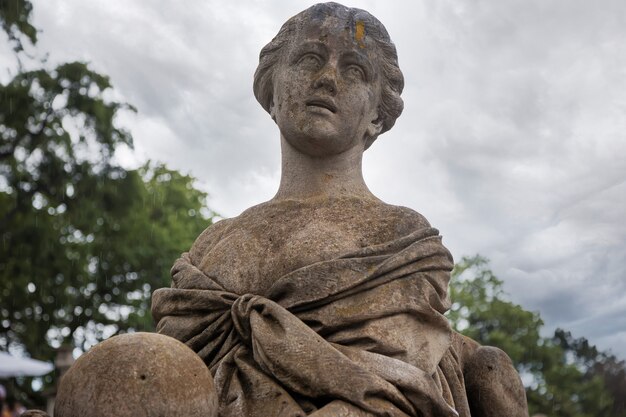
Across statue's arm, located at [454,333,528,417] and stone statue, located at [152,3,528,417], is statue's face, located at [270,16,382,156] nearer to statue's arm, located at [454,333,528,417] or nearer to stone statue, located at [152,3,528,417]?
stone statue, located at [152,3,528,417]

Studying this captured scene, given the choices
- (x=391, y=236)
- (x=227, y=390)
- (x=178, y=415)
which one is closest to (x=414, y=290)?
Answer: (x=391, y=236)

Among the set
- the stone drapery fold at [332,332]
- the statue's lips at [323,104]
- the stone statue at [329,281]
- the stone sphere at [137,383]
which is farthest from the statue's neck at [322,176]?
the stone sphere at [137,383]

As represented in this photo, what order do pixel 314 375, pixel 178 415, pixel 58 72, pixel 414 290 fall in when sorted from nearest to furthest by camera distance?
pixel 178 415 → pixel 314 375 → pixel 414 290 → pixel 58 72

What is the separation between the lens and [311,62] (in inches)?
219

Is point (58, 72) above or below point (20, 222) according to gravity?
above

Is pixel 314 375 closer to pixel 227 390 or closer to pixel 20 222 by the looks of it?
pixel 227 390

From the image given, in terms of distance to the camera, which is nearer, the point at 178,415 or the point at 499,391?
the point at 178,415

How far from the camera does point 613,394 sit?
23172 millimetres

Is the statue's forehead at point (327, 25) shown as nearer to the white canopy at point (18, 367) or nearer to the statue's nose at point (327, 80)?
the statue's nose at point (327, 80)

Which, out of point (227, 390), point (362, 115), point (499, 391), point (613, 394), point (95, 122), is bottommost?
point (227, 390)

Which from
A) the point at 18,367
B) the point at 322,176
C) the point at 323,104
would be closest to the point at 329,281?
the point at 322,176

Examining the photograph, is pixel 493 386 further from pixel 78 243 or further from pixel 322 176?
pixel 78 243

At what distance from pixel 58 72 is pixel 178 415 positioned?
1794 cm

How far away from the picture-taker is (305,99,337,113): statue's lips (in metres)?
5.41
